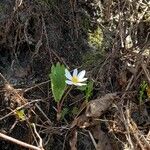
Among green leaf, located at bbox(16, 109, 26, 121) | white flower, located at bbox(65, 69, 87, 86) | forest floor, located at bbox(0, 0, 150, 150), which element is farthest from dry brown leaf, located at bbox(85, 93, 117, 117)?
green leaf, located at bbox(16, 109, 26, 121)

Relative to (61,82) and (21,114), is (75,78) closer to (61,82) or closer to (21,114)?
(61,82)

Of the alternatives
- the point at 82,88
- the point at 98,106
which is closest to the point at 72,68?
the point at 82,88

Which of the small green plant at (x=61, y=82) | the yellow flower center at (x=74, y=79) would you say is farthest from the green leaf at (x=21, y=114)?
the yellow flower center at (x=74, y=79)

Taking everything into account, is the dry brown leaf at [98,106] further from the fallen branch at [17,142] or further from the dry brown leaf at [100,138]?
the fallen branch at [17,142]

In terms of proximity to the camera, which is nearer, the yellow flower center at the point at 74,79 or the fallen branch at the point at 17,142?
the fallen branch at the point at 17,142

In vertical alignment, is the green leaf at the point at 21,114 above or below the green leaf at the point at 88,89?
below

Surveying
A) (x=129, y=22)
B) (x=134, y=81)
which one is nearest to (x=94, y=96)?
(x=134, y=81)

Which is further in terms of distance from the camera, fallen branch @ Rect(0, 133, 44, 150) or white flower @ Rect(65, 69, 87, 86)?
white flower @ Rect(65, 69, 87, 86)

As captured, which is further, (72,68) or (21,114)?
(72,68)

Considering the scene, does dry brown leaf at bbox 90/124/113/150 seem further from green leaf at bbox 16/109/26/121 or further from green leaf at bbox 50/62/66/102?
green leaf at bbox 16/109/26/121
